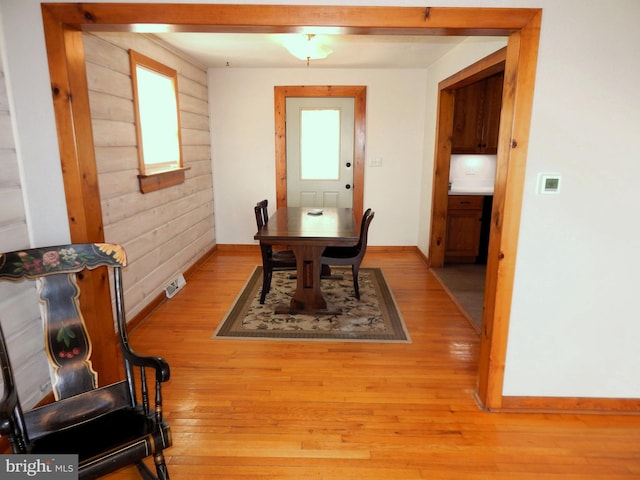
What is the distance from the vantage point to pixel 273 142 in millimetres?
5422

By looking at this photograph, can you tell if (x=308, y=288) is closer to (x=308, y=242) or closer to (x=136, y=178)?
(x=308, y=242)

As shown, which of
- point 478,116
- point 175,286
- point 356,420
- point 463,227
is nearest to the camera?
point 356,420

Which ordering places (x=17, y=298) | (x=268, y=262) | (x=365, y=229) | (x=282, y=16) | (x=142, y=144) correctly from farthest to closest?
1. (x=268, y=262)
2. (x=365, y=229)
3. (x=142, y=144)
4. (x=17, y=298)
5. (x=282, y=16)

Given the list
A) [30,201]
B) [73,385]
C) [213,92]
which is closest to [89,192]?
[30,201]

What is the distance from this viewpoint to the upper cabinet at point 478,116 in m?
4.73

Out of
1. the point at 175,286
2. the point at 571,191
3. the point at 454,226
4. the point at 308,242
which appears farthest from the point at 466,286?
the point at 175,286

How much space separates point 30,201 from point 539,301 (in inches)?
101

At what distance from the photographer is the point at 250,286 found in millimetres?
4270

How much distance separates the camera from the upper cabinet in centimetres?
473

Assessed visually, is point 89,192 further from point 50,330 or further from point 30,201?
point 50,330

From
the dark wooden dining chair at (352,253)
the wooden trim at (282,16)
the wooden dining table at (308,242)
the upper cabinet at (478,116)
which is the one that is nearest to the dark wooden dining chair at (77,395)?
the wooden trim at (282,16)

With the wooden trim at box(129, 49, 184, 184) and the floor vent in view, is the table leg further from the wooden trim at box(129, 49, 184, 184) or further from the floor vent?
the wooden trim at box(129, 49, 184, 184)

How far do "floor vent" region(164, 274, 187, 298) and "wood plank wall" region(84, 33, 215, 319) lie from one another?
52 mm

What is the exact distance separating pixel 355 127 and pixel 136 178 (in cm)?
294
